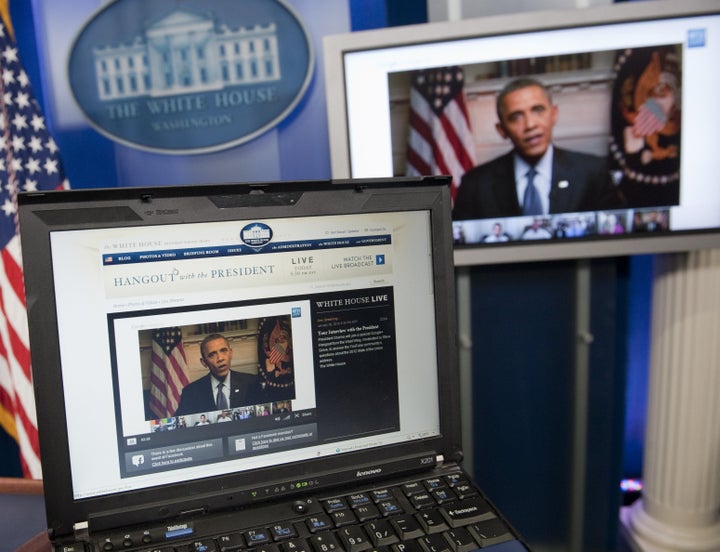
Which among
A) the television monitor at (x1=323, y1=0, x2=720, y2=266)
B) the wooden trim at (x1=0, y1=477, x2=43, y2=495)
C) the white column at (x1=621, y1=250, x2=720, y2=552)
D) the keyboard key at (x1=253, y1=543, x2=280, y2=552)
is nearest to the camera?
the keyboard key at (x1=253, y1=543, x2=280, y2=552)

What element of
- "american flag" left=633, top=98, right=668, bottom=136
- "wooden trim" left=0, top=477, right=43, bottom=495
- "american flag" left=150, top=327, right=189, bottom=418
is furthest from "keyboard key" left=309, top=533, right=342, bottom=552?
"american flag" left=633, top=98, right=668, bottom=136

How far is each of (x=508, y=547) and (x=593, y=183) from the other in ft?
2.92

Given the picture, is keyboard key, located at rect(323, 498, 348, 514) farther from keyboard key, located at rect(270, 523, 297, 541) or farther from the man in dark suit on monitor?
the man in dark suit on monitor

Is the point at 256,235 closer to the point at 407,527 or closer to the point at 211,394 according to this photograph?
the point at 211,394

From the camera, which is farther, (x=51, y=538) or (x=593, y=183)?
(x=593, y=183)

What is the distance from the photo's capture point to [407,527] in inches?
23.7

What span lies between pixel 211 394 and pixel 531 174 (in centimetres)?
90

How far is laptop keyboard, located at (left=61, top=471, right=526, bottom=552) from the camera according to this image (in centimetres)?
58

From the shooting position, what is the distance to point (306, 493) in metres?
0.66

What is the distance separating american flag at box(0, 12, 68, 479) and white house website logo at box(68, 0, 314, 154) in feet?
0.41

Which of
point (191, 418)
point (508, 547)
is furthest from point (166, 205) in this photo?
point (508, 547)

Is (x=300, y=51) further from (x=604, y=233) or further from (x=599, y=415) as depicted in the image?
(x=599, y=415)

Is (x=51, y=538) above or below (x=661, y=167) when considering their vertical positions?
below

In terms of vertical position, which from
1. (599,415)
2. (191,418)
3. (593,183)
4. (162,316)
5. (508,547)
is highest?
(593,183)
